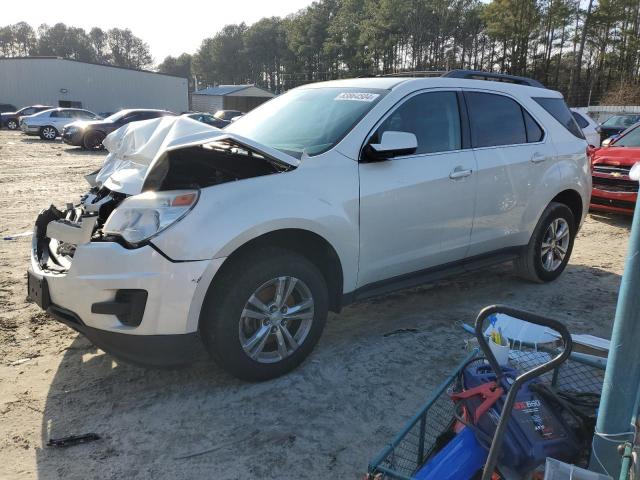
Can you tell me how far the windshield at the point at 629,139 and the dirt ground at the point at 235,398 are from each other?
4.57m

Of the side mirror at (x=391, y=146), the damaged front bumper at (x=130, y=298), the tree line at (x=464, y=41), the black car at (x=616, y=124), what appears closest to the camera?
the damaged front bumper at (x=130, y=298)

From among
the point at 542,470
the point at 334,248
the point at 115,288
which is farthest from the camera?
the point at 334,248

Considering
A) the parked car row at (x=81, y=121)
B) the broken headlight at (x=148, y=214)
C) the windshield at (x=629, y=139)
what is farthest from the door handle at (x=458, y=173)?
the parked car row at (x=81, y=121)

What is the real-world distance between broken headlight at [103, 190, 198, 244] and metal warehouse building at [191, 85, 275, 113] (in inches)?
2417

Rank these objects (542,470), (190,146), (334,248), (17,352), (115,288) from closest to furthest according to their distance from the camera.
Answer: (542,470)
(115,288)
(190,146)
(334,248)
(17,352)

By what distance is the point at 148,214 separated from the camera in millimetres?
2756

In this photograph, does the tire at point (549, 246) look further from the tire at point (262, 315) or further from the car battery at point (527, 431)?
the car battery at point (527, 431)

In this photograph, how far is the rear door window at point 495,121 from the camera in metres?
4.18

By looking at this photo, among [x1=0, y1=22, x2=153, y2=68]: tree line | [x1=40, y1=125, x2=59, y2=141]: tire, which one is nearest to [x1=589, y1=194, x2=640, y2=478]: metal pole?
[x1=40, y1=125, x2=59, y2=141]: tire

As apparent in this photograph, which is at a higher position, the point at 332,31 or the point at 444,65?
the point at 332,31

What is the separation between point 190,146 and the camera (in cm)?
287

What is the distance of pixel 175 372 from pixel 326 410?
104cm

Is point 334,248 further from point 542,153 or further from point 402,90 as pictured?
point 542,153

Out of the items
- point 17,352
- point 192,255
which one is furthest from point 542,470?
point 17,352
